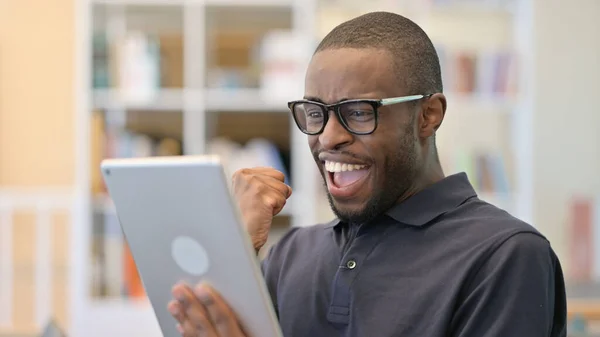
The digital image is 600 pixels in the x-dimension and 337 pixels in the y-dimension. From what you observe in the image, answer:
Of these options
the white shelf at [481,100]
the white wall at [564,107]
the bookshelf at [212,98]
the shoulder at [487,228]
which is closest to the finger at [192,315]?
the shoulder at [487,228]

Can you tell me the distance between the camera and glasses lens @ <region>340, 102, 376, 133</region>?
1161 mm

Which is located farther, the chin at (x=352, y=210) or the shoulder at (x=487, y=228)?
the chin at (x=352, y=210)

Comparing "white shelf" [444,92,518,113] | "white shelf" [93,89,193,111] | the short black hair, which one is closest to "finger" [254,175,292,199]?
the short black hair

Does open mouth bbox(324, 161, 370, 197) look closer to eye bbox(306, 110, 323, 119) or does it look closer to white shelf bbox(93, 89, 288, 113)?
eye bbox(306, 110, 323, 119)

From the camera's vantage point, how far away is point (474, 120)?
3.76 meters

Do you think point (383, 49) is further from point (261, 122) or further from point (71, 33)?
point (71, 33)

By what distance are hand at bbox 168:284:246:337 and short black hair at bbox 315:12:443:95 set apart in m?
0.43

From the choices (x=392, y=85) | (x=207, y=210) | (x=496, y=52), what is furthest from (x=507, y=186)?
(x=207, y=210)

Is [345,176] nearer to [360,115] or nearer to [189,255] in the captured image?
[360,115]

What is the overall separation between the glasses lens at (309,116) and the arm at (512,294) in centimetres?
32

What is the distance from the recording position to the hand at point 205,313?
100 cm

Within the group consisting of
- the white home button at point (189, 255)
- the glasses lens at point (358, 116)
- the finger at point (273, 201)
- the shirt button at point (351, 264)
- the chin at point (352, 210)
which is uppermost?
the glasses lens at point (358, 116)

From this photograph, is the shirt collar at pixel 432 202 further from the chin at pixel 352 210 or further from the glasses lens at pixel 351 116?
the glasses lens at pixel 351 116

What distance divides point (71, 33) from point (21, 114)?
46cm
